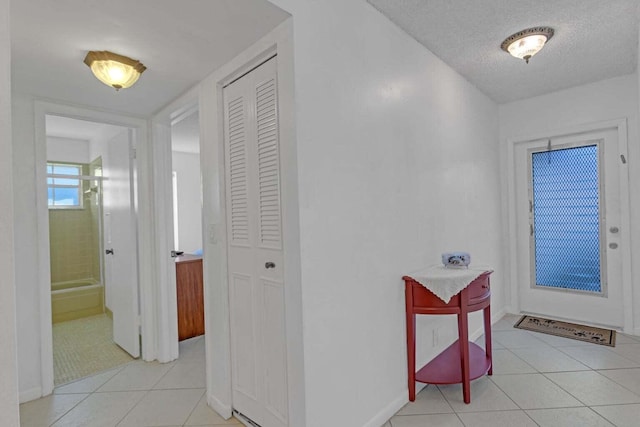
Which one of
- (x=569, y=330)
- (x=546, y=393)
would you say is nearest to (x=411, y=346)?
(x=546, y=393)

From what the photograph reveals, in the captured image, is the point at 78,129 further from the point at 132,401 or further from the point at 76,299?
the point at 132,401

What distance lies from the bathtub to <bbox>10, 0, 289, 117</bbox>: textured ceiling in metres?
2.95

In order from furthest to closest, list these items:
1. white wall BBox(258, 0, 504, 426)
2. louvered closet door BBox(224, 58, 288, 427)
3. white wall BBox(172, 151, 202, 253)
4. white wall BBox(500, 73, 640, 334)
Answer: white wall BBox(172, 151, 202, 253) → white wall BBox(500, 73, 640, 334) → louvered closet door BBox(224, 58, 288, 427) → white wall BBox(258, 0, 504, 426)

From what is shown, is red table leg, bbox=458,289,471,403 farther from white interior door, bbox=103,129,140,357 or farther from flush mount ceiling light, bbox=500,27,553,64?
white interior door, bbox=103,129,140,357

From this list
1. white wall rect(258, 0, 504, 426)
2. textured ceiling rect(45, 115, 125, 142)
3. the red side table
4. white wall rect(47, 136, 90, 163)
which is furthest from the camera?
white wall rect(47, 136, 90, 163)

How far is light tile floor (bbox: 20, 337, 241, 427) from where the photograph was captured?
209cm

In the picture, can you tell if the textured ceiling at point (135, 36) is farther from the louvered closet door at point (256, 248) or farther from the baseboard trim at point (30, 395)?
the baseboard trim at point (30, 395)

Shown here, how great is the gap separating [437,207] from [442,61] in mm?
1232

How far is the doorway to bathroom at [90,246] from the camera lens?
3.05m

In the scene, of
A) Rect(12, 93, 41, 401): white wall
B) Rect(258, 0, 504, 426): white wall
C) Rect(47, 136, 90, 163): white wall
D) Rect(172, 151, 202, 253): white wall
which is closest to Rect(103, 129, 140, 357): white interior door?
Rect(12, 93, 41, 401): white wall

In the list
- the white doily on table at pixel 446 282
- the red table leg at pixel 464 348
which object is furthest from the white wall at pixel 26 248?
the red table leg at pixel 464 348

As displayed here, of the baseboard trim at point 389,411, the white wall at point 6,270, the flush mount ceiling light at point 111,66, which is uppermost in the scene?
the flush mount ceiling light at point 111,66

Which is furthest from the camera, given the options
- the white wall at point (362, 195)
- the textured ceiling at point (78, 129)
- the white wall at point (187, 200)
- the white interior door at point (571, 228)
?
the white wall at point (187, 200)

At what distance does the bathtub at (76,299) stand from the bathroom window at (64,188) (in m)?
1.09
